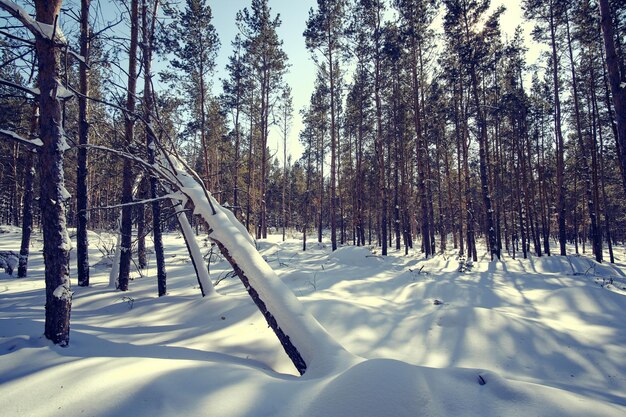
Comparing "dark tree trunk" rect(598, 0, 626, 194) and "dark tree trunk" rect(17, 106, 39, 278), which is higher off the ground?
"dark tree trunk" rect(598, 0, 626, 194)

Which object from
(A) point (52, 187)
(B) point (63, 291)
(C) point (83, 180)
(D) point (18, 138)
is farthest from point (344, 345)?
(C) point (83, 180)

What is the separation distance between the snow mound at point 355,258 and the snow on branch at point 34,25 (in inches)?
427

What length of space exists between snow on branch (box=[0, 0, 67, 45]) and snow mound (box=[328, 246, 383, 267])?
10.8 m

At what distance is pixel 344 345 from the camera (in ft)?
14.1

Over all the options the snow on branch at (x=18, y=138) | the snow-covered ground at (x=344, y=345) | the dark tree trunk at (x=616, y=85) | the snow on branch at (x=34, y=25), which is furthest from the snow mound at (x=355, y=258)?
the snow on branch at (x=34, y=25)

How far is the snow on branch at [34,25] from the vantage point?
2.96 metres

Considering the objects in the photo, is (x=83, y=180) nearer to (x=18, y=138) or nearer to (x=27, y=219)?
(x=27, y=219)

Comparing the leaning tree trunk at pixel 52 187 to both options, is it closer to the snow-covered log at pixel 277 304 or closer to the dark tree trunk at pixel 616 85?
the snow-covered log at pixel 277 304

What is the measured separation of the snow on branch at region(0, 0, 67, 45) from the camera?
2.96 meters

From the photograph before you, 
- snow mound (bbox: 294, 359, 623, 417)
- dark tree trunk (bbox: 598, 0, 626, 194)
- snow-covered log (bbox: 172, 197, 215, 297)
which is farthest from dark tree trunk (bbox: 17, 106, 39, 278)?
dark tree trunk (bbox: 598, 0, 626, 194)

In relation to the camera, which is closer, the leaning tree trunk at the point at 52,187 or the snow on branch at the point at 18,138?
the snow on branch at the point at 18,138

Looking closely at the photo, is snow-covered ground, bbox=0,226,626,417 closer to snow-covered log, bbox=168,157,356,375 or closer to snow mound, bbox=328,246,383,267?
snow-covered log, bbox=168,157,356,375

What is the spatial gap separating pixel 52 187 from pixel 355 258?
35.5 feet

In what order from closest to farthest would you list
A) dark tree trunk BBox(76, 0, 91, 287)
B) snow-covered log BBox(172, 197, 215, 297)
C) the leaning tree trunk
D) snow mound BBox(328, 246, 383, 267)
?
the leaning tree trunk
snow-covered log BBox(172, 197, 215, 297)
dark tree trunk BBox(76, 0, 91, 287)
snow mound BBox(328, 246, 383, 267)
